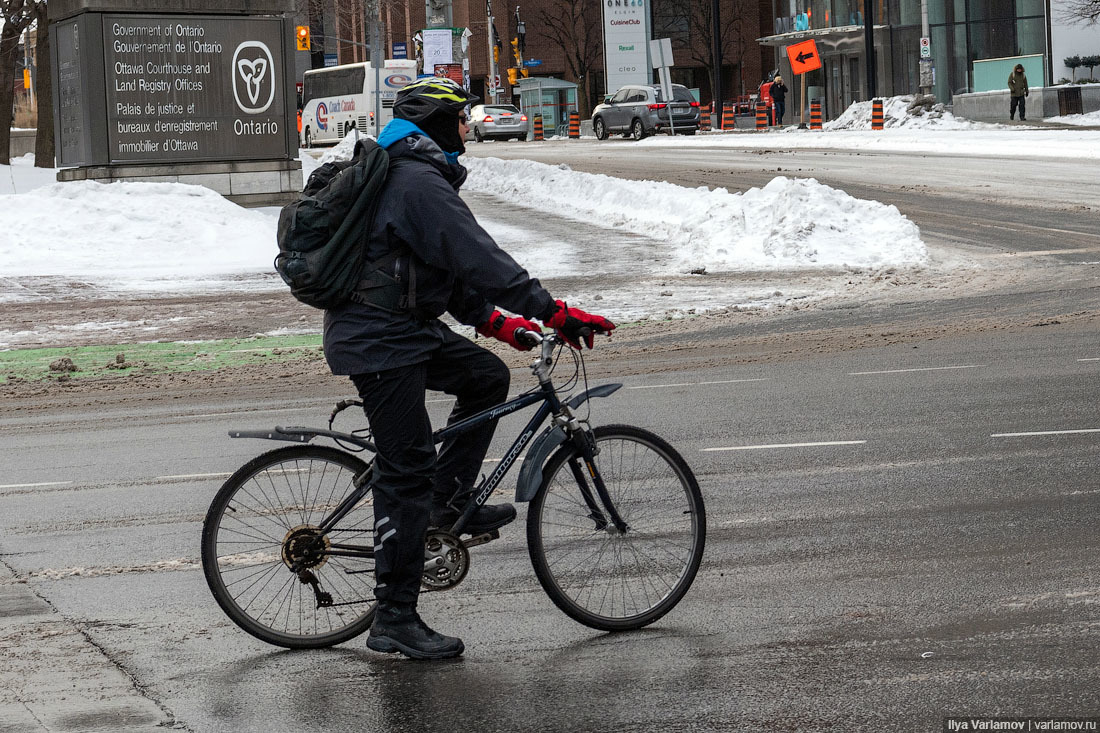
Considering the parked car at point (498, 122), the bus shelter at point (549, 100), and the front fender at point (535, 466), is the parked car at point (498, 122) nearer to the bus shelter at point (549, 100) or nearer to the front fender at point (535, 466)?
the bus shelter at point (549, 100)

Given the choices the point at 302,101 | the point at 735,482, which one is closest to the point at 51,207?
the point at 735,482

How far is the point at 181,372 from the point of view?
12.2 metres

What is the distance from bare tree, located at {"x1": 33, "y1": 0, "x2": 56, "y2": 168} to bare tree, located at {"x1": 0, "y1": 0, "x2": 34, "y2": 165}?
1.02 feet

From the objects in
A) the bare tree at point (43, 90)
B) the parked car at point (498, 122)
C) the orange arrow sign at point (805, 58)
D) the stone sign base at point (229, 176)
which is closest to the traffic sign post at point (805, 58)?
the orange arrow sign at point (805, 58)

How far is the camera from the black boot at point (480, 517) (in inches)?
194

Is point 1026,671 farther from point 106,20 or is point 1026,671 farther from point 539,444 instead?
point 106,20

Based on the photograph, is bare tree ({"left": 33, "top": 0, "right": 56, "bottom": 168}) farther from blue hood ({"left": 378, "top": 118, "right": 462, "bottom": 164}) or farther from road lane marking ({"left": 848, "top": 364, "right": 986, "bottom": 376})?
blue hood ({"left": 378, "top": 118, "right": 462, "bottom": 164})

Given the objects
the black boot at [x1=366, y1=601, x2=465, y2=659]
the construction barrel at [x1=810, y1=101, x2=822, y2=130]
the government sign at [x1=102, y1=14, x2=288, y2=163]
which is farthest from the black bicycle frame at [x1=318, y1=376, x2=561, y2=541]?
the construction barrel at [x1=810, y1=101, x2=822, y2=130]

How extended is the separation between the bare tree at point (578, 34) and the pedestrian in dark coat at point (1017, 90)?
45.3 m

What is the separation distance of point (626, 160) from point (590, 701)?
104 ft

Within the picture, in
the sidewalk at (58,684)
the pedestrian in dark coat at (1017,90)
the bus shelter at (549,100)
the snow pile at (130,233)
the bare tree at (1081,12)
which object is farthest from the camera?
the bus shelter at (549,100)

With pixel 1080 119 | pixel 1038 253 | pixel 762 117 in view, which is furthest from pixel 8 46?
pixel 1080 119

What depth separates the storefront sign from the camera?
71250 millimetres

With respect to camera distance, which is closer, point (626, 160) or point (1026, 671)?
point (1026, 671)
